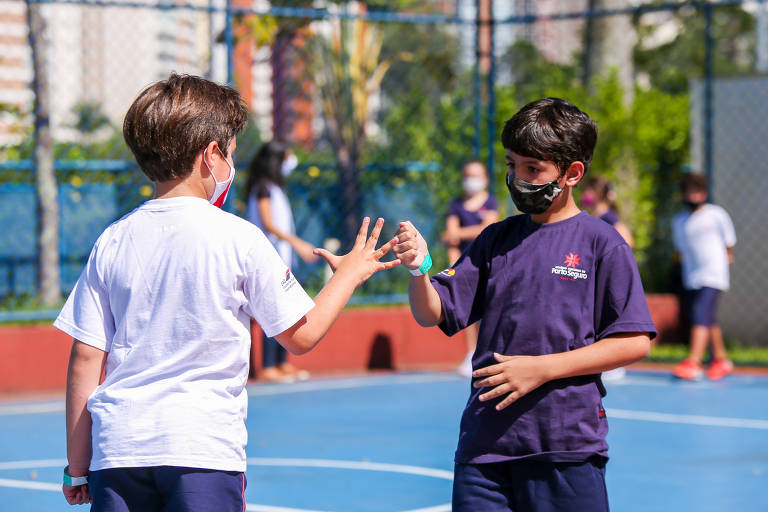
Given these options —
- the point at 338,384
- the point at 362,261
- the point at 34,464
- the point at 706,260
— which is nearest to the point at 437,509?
the point at 34,464

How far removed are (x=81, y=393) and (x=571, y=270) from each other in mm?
1395

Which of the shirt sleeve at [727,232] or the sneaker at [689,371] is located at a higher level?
the shirt sleeve at [727,232]

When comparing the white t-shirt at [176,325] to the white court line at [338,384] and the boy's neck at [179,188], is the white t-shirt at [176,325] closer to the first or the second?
the boy's neck at [179,188]

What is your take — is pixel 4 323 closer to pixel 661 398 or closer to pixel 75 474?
pixel 661 398

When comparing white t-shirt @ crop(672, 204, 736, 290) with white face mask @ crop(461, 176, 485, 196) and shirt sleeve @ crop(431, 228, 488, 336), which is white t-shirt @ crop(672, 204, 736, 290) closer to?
white face mask @ crop(461, 176, 485, 196)

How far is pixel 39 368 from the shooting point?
363 inches

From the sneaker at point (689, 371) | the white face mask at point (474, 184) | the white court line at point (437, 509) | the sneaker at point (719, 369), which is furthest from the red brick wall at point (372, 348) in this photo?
the white court line at point (437, 509)

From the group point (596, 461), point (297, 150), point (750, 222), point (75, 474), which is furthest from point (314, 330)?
point (750, 222)

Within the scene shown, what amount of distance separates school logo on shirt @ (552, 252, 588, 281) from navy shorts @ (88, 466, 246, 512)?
113 cm

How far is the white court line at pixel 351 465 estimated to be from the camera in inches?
247

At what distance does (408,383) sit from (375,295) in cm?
123

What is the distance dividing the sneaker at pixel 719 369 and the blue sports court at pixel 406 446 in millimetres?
86

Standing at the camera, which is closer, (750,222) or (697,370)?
(697,370)

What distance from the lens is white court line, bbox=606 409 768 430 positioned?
7.82 meters
